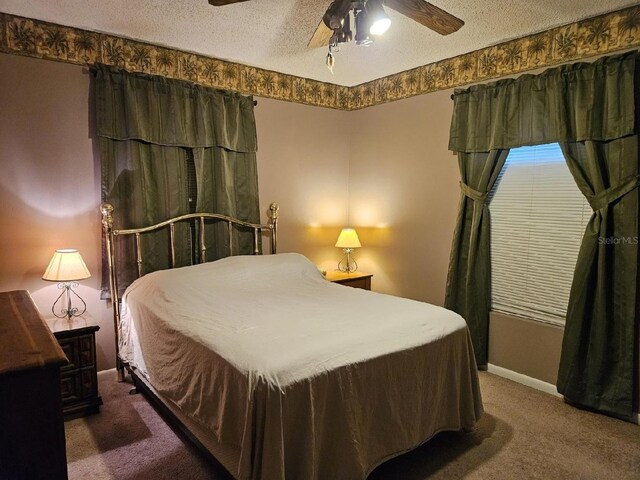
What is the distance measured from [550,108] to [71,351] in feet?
11.6

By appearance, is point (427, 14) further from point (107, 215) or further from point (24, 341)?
point (107, 215)

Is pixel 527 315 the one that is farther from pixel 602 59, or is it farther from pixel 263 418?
pixel 263 418

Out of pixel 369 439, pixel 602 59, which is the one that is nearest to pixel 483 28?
pixel 602 59

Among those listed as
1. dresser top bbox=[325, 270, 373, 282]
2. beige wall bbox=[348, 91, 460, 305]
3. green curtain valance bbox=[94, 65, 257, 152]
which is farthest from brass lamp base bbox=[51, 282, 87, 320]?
beige wall bbox=[348, 91, 460, 305]

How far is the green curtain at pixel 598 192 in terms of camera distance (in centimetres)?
265

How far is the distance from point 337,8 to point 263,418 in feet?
5.90

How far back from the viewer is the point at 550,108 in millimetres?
2951

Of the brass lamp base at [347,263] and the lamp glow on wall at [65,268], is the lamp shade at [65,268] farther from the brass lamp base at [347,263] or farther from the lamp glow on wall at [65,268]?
the brass lamp base at [347,263]

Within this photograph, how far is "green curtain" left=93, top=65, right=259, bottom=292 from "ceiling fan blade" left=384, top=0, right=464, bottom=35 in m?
1.94

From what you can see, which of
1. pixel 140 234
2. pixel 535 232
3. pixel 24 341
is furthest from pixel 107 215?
pixel 535 232

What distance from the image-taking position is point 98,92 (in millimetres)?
3031

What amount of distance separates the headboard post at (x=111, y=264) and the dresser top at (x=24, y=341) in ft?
3.17

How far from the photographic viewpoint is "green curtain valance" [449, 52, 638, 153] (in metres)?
2.64

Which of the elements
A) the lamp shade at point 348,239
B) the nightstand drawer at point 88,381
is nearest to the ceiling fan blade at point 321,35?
the lamp shade at point 348,239
